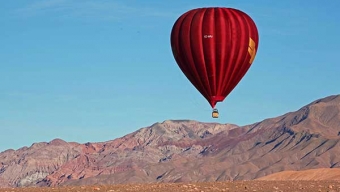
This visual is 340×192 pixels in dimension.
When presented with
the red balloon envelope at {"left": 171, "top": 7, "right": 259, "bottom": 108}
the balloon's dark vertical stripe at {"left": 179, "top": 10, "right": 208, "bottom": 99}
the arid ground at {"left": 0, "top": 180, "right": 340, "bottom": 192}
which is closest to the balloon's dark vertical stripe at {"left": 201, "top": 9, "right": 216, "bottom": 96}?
the red balloon envelope at {"left": 171, "top": 7, "right": 259, "bottom": 108}

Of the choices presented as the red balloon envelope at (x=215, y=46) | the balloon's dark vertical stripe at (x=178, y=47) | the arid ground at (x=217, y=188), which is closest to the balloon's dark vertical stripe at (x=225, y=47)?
the red balloon envelope at (x=215, y=46)

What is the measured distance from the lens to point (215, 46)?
2195 inches

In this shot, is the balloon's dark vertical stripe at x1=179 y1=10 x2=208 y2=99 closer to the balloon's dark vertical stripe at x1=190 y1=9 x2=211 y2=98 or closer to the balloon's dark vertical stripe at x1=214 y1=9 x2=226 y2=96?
the balloon's dark vertical stripe at x1=190 y1=9 x2=211 y2=98

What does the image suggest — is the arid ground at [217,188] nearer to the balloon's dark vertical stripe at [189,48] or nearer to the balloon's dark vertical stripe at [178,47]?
the balloon's dark vertical stripe at [189,48]

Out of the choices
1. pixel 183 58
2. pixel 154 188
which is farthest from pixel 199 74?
pixel 154 188

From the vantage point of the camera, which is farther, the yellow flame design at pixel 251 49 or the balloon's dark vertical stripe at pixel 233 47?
the yellow flame design at pixel 251 49

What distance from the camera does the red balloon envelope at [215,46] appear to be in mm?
55469

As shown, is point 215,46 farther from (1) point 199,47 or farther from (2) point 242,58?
(2) point 242,58

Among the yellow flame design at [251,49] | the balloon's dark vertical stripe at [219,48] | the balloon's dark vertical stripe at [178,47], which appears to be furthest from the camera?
the balloon's dark vertical stripe at [178,47]

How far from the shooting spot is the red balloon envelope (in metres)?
55.5

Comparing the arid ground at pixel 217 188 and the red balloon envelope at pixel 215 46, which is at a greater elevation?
the red balloon envelope at pixel 215 46

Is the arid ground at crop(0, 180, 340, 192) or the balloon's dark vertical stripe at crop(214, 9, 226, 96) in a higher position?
the balloon's dark vertical stripe at crop(214, 9, 226, 96)

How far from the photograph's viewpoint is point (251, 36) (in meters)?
56.2

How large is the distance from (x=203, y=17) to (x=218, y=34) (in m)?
1.61
